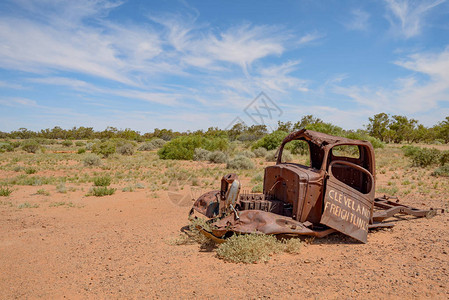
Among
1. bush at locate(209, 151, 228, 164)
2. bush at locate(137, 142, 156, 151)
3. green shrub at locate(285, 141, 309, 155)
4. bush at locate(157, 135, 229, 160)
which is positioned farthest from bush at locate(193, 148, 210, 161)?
bush at locate(137, 142, 156, 151)

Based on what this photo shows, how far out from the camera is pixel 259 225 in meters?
4.96

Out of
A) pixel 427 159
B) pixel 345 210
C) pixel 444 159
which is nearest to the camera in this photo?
pixel 345 210

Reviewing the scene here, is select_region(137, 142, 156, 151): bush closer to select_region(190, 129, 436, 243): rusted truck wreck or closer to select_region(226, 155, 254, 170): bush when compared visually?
select_region(226, 155, 254, 170): bush

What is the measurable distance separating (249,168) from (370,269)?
15.1 m

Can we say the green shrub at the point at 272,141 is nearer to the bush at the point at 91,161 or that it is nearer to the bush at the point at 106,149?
the bush at the point at 106,149

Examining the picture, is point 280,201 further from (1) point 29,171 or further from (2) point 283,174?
(1) point 29,171

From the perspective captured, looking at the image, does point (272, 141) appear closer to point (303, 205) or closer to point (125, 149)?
point (125, 149)

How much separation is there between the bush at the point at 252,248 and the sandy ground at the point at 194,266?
0.13 metres

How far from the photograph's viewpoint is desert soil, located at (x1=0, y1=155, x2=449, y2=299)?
12.5ft

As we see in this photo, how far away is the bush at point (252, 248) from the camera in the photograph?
4.61m

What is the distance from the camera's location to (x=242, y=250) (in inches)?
182

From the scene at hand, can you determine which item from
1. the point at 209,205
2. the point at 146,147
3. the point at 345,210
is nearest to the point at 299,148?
the point at 146,147

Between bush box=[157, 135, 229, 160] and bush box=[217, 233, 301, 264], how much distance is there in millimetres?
21949

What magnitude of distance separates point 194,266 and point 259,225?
1247 mm
